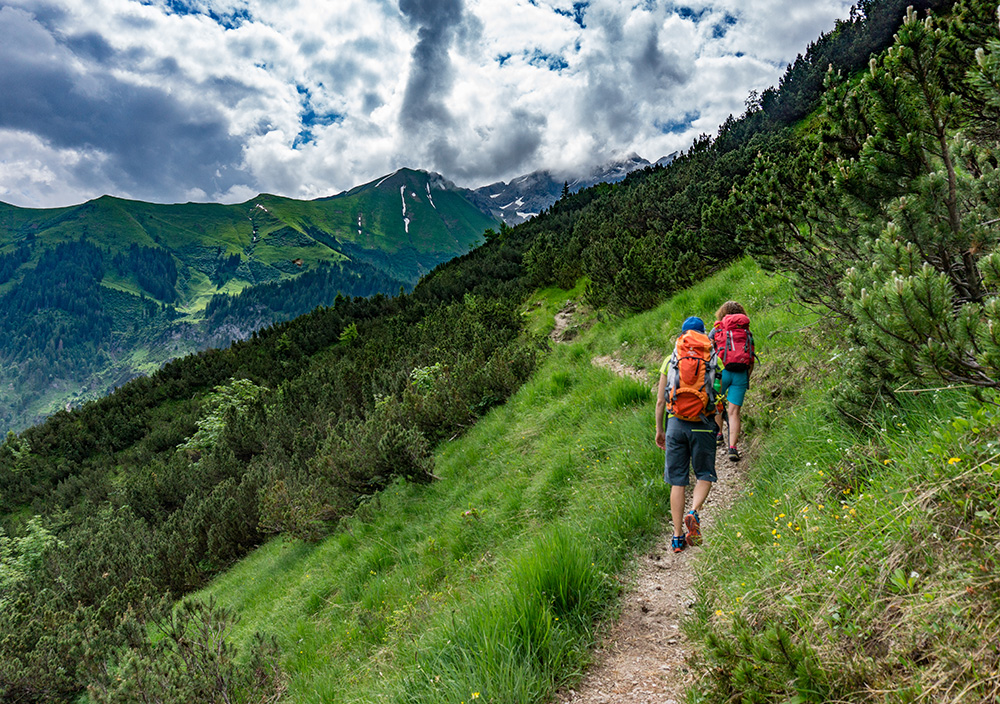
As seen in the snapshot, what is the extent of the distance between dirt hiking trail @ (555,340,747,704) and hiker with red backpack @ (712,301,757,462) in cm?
141

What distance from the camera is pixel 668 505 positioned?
4504 mm

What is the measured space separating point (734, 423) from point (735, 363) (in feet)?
2.22

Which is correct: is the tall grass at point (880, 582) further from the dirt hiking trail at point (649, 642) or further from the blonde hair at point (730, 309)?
the blonde hair at point (730, 309)

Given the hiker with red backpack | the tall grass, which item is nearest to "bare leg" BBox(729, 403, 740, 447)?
the hiker with red backpack

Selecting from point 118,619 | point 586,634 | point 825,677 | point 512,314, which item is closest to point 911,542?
point 825,677

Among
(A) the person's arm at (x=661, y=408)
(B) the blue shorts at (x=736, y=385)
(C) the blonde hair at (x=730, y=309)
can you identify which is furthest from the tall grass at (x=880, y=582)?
(C) the blonde hair at (x=730, y=309)

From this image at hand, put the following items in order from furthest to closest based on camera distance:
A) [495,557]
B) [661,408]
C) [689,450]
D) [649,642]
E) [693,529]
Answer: [495,557], [661,408], [689,450], [693,529], [649,642]

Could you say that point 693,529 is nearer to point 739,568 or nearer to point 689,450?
point 689,450

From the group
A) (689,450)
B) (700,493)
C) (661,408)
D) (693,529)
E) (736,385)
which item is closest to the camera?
(693,529)

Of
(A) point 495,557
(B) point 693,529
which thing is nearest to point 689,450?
(B) point 693,529

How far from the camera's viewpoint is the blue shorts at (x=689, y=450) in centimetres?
409

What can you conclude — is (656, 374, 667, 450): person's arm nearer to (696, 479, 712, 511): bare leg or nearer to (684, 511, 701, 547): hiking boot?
(696, 479, 712, 511): bare leg

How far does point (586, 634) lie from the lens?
9.88 ft

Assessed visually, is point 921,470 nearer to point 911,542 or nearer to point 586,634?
→ point 911,542
